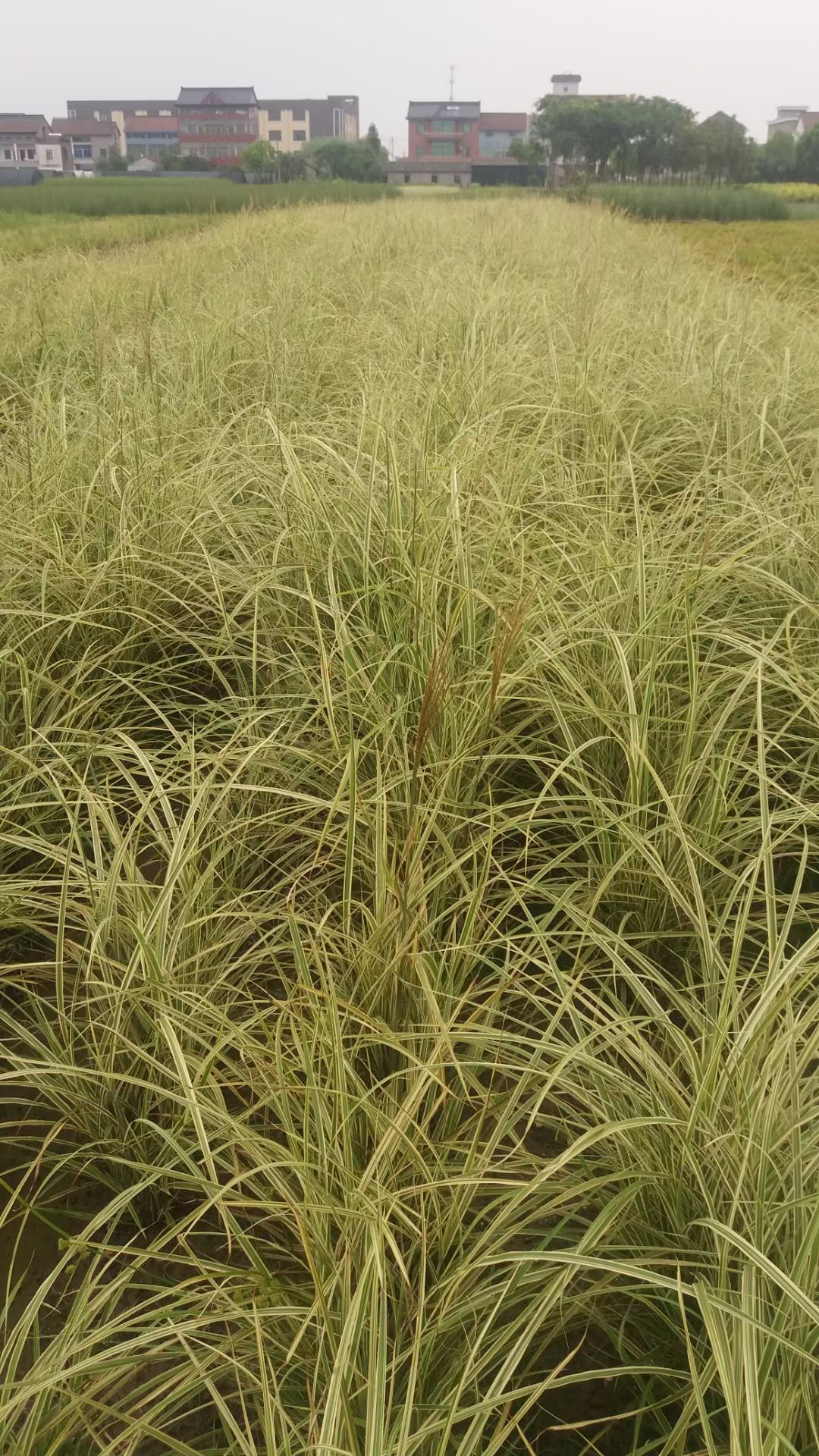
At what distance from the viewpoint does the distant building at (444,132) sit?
67.7m

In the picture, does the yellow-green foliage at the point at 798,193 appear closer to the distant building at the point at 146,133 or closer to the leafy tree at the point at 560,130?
the leafy tree at the point at 560,130

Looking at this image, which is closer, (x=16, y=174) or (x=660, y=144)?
(x=660, y=144)

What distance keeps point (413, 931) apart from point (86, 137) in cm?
8607

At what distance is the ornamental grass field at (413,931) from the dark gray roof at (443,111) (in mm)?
79290

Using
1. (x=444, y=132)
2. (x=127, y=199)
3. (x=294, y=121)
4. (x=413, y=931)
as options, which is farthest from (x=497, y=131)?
(x=413, y=931)

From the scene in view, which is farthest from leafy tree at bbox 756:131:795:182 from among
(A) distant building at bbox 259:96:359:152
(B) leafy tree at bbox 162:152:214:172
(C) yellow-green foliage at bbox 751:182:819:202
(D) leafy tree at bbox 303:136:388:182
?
(A) distant building at bbox 259:96:359:152

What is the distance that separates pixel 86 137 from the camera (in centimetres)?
7000

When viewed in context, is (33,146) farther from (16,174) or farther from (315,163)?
(315,163)

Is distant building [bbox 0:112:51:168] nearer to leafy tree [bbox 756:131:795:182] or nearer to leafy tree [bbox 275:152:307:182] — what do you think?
leafy tree [bbox 275:152:307:182]

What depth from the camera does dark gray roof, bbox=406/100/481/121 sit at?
68312 mm

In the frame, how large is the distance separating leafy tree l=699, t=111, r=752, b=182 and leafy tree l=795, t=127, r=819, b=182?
7369 mm

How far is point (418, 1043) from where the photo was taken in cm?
96

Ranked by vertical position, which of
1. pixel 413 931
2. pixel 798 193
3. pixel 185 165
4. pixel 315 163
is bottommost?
pixel 413 931

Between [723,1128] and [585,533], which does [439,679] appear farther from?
[585,533]
